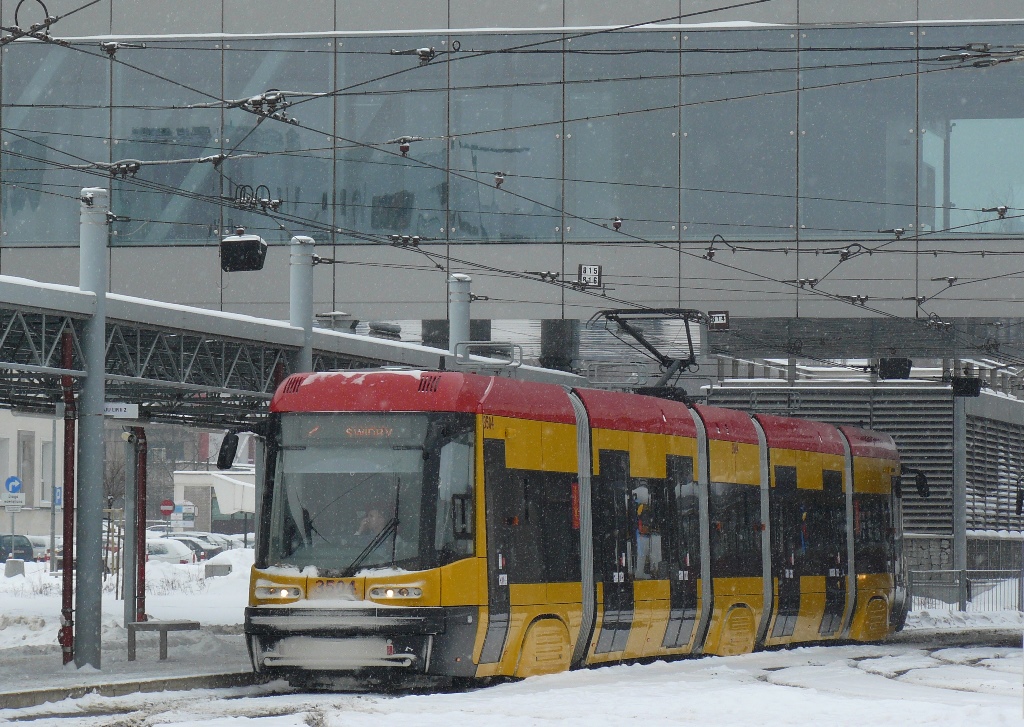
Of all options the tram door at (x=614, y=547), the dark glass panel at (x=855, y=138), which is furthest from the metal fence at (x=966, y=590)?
the tram door at (x=614, y=547)

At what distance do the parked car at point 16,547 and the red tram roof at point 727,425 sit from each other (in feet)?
128

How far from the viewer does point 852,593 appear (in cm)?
2302

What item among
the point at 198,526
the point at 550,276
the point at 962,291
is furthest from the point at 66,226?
the point at 198,526

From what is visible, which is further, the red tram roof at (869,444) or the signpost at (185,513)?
the signpost at (185,513)

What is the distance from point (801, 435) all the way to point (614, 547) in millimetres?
5790

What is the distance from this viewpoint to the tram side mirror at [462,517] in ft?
47.4

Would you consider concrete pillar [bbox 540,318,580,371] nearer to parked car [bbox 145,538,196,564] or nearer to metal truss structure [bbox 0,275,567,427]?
metal truss structure [bbox 0,275,567,427]

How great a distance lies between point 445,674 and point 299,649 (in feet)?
3.91

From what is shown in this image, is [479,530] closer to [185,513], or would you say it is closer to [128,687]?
[128,687]

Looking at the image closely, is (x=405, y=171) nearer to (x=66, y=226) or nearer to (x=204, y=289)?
(x=204, y=289)

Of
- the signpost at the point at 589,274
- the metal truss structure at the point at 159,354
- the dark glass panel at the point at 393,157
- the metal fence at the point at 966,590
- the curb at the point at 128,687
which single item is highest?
the dark glass panel at the point at 393,157

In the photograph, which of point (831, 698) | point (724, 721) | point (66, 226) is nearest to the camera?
point (724, 721)

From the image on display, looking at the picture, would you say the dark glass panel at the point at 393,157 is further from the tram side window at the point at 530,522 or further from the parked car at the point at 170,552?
the parked car at the point at 170,552

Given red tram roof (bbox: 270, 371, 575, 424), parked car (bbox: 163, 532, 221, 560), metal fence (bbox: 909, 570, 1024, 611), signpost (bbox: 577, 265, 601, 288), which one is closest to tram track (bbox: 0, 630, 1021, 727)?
red tram roof (bbox: 270, 371, 575, 424)
